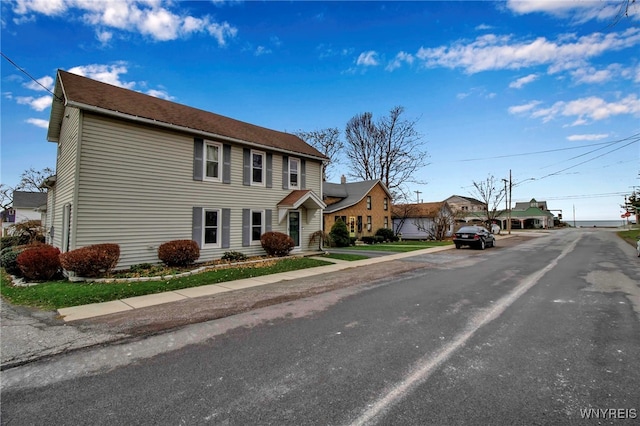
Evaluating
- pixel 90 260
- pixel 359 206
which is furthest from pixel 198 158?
pixel 359 206

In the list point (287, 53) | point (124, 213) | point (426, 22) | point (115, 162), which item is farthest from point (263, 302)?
point (287, 53)

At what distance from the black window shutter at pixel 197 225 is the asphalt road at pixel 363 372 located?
766cm

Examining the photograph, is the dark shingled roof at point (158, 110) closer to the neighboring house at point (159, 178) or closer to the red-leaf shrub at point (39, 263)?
the neighboring house at point (159, 178)

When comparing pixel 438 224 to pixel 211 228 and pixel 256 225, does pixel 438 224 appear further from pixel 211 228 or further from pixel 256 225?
pixel 211 228

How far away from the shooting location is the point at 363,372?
372 cm

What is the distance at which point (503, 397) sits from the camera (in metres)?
3.13

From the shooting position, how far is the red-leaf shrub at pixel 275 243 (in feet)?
49.5

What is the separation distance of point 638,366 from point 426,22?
14.1 metres

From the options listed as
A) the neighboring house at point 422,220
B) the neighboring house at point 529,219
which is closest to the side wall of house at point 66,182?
the neighboring house at point 422,220

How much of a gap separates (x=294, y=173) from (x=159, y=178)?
24.0ft

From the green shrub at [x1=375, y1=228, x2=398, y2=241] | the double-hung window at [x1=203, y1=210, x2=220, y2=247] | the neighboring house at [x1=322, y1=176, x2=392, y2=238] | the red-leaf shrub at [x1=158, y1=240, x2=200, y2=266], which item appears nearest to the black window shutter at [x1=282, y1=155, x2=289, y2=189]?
the double-hung window at [x1=203, y1=210, x2=220, y2=247]

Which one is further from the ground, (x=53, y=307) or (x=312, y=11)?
(x=312, y=11)

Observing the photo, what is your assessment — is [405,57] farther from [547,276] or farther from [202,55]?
[547,276]

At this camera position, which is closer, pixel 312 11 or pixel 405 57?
pixel 312 11
